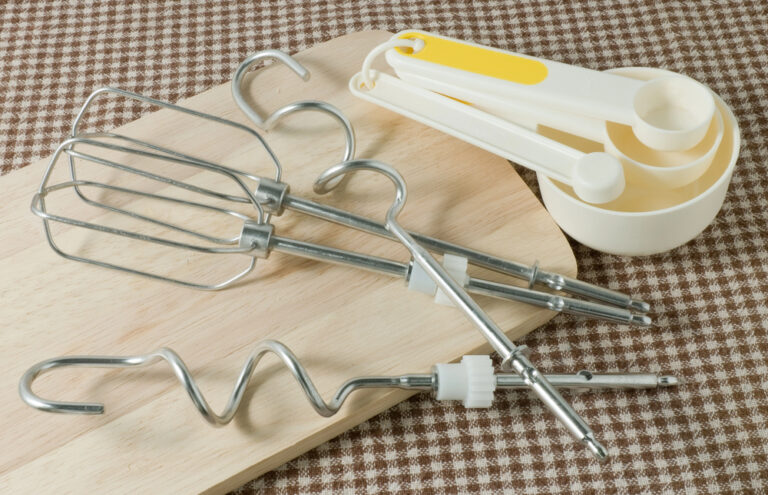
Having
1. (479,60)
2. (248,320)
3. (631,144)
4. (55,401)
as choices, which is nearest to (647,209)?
(631,144)

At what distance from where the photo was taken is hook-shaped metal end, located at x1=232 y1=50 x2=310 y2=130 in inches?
25.9

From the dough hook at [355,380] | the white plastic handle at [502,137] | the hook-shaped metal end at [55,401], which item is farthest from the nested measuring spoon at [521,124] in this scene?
the hook-shaped metal end at [55,401]

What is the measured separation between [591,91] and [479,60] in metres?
0.08

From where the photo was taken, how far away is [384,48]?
0.63m

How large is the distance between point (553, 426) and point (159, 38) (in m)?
0.47

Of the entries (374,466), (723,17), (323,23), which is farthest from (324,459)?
(723,17)

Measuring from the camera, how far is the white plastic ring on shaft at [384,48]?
2.07 ft

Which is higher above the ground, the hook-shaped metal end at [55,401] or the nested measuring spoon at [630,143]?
Answer: the nested measuring spoon at [630,143]

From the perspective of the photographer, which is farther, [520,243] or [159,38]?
[159,38]

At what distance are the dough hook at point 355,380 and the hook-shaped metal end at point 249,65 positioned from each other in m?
0.19

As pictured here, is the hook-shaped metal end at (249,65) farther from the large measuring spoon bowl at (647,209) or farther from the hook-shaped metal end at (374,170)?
the large measuring spoon bowl at (647,209)

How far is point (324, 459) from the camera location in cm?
56

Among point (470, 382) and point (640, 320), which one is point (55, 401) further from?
point (640, 320)

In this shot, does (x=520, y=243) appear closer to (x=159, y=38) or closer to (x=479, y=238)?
(x=479, y=238)
